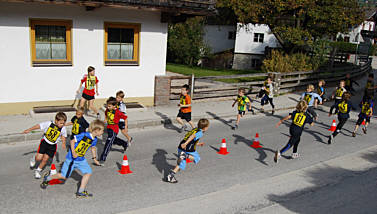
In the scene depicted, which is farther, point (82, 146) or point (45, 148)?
point (45, 148)

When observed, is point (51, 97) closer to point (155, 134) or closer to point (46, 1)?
point (46, 1)

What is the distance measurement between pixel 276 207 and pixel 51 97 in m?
8.78

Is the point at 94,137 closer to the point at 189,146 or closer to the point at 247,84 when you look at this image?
the point at 189,146

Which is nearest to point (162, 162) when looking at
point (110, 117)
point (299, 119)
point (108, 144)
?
point (108, 144)

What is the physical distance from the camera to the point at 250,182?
8023 millimetres

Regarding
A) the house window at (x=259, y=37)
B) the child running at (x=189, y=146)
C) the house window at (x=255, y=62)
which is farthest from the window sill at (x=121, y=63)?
the house window at (x=259, y=37)

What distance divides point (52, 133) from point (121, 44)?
21.9 ft

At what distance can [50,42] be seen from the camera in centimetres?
1217

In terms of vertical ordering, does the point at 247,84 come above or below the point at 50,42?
below

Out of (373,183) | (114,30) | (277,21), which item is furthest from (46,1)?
(277,21)

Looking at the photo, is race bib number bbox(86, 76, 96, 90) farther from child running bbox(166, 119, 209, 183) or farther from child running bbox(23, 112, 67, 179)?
child running bbox(166, 119, 209, 183)

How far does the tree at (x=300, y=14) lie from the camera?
1983 centimetres

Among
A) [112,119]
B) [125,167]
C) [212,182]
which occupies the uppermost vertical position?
[112,119]

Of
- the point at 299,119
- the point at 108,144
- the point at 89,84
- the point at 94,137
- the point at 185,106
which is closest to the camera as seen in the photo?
the point at 94,137
